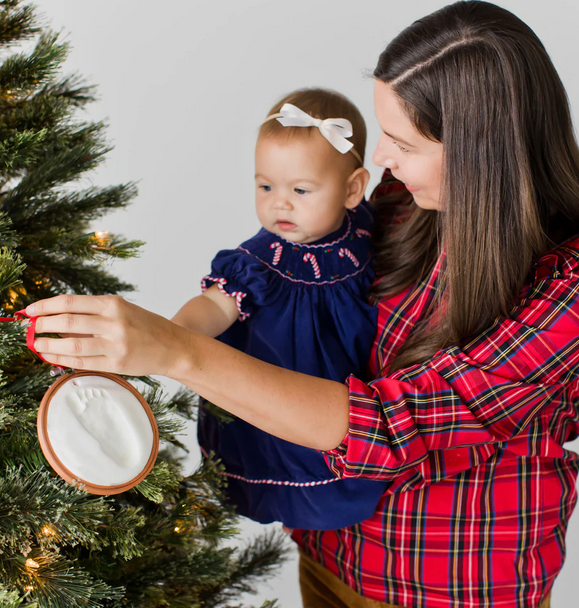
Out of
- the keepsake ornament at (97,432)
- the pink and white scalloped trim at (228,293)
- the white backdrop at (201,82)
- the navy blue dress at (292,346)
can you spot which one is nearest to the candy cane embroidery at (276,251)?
the navy blue dress at (292,346)

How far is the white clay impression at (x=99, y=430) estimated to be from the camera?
2.70 feet

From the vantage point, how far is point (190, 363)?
90cm

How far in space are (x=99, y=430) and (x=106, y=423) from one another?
0.01 metres

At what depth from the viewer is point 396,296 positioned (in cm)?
132

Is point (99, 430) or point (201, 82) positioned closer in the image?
point (99, 430)

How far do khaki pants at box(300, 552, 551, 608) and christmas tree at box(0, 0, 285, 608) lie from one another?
32cm

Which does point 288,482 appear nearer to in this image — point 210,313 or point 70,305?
point 210,313

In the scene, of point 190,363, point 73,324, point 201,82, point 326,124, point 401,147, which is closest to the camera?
point 73,324

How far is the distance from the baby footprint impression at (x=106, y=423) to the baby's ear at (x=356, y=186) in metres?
0.69

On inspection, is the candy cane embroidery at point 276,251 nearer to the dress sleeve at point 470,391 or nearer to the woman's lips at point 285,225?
the woman's lips at point 285,225

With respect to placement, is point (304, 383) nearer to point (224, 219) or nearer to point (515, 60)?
point (515, 60)

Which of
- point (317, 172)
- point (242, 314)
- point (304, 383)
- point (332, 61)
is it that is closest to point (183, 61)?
point (332, 61)

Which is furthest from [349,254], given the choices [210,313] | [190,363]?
[190,363]

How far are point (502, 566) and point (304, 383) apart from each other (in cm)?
55
